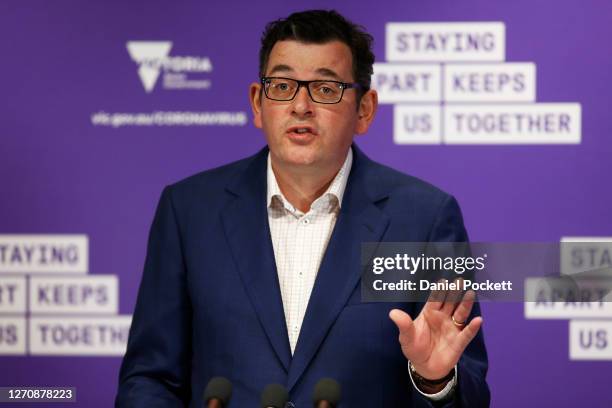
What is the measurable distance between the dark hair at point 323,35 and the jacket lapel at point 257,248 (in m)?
0.29

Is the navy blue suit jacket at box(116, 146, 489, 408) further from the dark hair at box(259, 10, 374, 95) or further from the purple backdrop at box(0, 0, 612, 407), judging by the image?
the purple backdrop at box(0, 0, 612, 407)

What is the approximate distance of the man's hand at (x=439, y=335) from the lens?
6.55ft

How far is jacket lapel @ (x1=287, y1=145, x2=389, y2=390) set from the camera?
2.22 m

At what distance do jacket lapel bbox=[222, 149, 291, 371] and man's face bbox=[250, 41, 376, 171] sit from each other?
11 cm

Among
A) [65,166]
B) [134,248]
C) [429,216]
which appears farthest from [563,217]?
[65,166]

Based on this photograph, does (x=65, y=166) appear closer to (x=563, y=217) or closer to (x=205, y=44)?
(x=205, y=44)

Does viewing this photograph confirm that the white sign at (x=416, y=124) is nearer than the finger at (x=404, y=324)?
No

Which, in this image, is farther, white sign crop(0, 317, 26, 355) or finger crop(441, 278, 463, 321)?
white sign crop(0, 317, 26, 355)

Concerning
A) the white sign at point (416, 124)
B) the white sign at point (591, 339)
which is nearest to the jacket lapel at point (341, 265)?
the white sign at point (416, 124)

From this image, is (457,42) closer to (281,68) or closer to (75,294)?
(281,68)

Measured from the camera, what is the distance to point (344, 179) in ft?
8.09

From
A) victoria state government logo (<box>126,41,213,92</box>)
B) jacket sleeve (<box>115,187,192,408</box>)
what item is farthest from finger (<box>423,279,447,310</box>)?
victoria state government logo (<box>126,41,213,92</box>)

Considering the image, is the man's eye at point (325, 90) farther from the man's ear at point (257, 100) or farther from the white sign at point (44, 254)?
the white sign at point (44, 254)

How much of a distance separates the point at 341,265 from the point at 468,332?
16.2 inches
